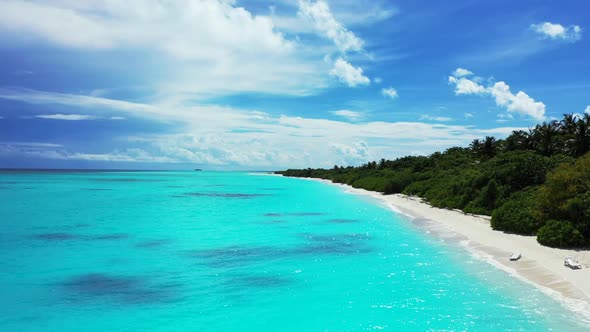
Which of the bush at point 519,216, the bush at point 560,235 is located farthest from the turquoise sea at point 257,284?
the bush at point 519,216

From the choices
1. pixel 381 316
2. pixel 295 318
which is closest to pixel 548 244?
pixel 381 316

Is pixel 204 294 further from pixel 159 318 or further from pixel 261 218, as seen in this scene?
pixel 261 218

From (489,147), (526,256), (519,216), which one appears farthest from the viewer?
(489,147)

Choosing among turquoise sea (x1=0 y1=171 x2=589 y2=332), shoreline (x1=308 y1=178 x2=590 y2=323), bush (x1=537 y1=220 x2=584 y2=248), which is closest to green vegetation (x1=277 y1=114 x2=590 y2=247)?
bush (x1=537 y1=220 x2=584 y2=248)

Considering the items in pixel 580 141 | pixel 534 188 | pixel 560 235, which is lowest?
pixel 560 235

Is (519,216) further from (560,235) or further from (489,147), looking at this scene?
(489,147)

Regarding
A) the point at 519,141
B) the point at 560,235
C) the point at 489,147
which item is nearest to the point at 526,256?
the point at 560,235
